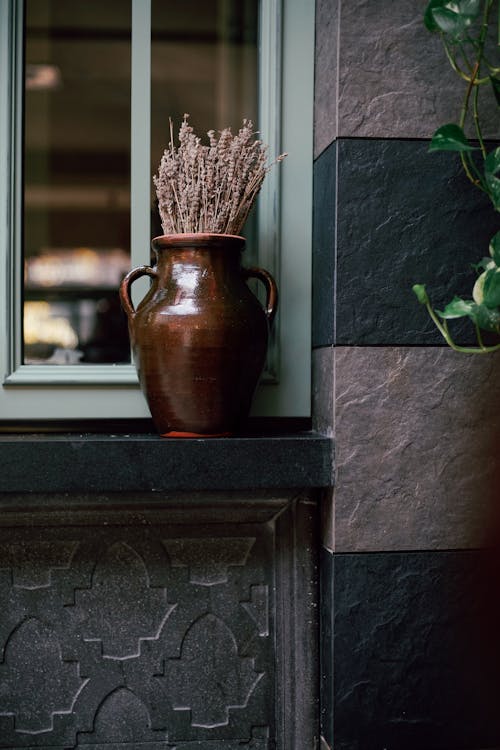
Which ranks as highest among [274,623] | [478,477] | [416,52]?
[416,52]

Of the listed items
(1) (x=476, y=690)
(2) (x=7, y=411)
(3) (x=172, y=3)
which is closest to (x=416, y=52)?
(3) (x=172, y=3)

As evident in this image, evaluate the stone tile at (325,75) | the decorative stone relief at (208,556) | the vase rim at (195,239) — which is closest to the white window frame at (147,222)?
the stone tile at (325,75)

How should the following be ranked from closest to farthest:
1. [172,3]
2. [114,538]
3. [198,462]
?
[198,462] → [114,538] → [172,3]

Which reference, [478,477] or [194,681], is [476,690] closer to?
[478,477]

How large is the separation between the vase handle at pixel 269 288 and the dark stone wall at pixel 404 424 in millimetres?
125

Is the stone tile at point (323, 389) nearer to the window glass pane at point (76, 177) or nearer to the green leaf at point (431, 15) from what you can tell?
the window glass pane at point (76, 177)

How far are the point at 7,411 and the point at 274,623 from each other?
2.09 ft

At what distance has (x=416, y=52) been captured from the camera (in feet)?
4.03

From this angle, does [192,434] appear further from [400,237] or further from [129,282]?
[400,237]

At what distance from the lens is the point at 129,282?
1.31 m

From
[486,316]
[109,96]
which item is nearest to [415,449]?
[486,316]

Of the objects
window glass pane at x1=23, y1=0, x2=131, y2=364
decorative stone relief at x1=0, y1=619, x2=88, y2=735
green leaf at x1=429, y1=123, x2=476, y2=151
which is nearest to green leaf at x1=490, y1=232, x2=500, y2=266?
green leaf at x1=429, y1=123, x2=476, y2=151

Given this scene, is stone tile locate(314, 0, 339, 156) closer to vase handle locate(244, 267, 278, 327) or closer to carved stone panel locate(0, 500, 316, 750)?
vase handle locate(244, 267, 278, 327)

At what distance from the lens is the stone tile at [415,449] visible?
123 centimetres
